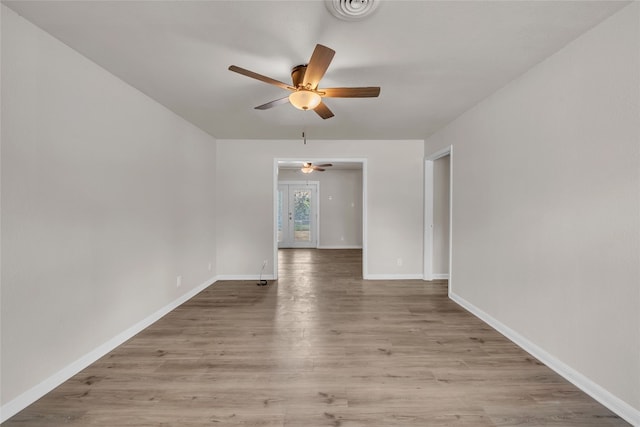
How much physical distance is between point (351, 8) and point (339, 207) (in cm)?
702

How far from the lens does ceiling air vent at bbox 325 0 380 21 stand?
1.51 metres

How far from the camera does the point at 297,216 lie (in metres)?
8.63

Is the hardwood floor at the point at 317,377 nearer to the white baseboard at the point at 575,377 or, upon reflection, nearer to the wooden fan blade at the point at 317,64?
the white baseboard at the point at 575,377

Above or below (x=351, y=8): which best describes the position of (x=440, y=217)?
below

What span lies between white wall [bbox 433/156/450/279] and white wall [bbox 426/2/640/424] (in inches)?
70.6

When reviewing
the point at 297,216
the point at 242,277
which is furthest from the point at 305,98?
the point at 297,216

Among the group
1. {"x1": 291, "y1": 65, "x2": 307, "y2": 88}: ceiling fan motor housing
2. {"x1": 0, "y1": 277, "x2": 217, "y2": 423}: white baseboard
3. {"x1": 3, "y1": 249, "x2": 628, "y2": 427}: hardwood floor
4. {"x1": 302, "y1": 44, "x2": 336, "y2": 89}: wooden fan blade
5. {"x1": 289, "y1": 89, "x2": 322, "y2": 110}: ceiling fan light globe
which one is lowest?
{"x1": 3, "y1": 249, "x2": 628, "y2": 427}: hardwood floor

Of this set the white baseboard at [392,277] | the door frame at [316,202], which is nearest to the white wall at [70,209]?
the white baseboard at [392,277]

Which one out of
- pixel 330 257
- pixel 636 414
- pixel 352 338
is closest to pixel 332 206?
pixel 330 257

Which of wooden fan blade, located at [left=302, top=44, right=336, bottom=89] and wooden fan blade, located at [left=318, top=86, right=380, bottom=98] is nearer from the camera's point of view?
wooden fan blade, located at [left=302, top=44, right=336, bottom=89]

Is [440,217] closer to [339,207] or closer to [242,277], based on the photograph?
[242,277]

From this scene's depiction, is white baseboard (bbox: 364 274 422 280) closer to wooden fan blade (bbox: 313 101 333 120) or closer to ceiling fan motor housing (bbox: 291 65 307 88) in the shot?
wooden fan blade (bbox: 313 101 333 120)

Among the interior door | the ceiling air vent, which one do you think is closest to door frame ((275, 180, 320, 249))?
the interior door

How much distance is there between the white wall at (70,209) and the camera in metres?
1.62
